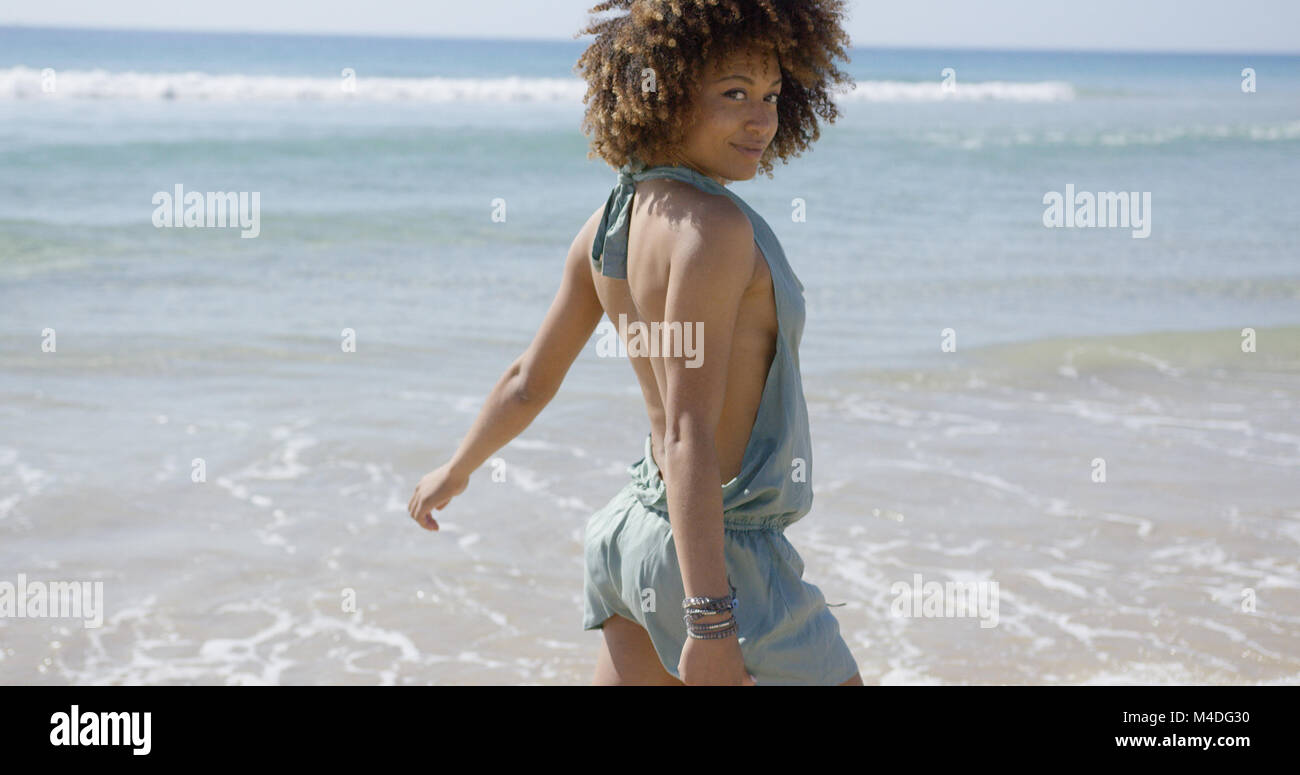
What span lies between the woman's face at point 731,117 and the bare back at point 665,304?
85mm

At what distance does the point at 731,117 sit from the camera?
6.82 ft

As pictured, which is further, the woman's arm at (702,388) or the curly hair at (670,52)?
the curly hair at (670,52)

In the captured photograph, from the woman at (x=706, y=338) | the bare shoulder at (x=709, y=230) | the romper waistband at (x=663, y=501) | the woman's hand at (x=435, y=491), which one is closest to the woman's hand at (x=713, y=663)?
the woman at (x=706, y=338)

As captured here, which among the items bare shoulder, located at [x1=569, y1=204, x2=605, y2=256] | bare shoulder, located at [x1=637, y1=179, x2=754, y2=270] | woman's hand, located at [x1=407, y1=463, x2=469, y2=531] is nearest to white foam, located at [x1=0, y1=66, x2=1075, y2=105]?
woman's hand, located at [x1=407, y1=463, x2=469, y2=531]

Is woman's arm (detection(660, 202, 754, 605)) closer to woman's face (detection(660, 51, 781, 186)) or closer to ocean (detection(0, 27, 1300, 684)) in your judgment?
woman's face (detection(660, 51, 781, 186))

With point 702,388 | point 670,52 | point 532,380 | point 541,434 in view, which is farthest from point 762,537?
point 541,434

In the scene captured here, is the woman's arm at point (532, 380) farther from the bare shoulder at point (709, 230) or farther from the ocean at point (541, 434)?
the ocean at point (541, 434)

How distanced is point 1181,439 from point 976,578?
6.92 ft

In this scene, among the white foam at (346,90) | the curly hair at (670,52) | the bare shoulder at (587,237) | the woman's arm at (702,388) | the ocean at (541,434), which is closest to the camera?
the woman's arm at (702,388)

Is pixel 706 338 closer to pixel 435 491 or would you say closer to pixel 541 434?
pixel 435 491

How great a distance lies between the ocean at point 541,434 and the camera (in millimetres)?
4012

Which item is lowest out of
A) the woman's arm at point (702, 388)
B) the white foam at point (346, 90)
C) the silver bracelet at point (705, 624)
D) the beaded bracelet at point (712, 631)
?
the beaded bracelet at point (712, 631)

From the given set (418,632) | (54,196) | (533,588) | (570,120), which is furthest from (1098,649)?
(570,120)

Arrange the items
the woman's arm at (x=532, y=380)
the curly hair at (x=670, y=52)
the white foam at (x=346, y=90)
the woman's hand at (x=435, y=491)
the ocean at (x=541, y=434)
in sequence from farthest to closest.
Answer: the white foam at (x=346, y=90)
the ocean at (x=541, y=434)
the woman's hand at (x=435, y=491)
the woman's arm at (x=532, y=380)
the curly hair at (x=670, y=52)
